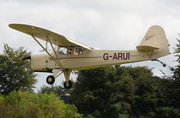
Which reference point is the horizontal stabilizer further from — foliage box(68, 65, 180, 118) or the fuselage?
foliage box(68, 65, 180, 118)

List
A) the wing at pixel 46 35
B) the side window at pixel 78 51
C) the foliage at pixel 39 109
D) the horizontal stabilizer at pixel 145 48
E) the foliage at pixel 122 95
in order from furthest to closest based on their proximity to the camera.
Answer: the foliage at pixel 122 95 < the foliage at pixel 39 109 < the side window at pixel 78 51 < the horizontal stabilizer at pixel 145 48 < the wing at pixel 46 35

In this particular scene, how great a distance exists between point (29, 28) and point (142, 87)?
107 feet

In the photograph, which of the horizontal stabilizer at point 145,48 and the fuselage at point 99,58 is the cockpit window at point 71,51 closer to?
the fuselage at point 99,58

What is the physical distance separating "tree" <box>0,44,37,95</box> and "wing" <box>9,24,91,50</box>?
1248 inches

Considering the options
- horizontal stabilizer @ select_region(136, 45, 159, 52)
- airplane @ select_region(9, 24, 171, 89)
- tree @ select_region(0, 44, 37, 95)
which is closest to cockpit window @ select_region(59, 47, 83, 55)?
airplane @ select_region(9, 24, 171, 89)

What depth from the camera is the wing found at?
1138 cm

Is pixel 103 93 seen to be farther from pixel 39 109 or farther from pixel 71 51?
pixel 71 51

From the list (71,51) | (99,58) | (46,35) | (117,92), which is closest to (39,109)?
(117,92)

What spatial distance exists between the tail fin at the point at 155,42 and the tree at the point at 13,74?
33769 mm

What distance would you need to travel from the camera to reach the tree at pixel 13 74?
43.4 meters

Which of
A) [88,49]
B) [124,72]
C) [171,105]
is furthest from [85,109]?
[88,49]

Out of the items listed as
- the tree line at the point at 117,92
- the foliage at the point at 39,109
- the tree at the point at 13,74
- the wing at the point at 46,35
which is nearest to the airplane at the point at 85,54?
the wing at the point at 46,35

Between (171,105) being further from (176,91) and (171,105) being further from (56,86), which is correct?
(56,86)

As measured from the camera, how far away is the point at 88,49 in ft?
43.2
